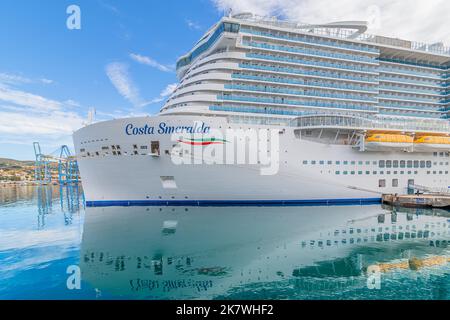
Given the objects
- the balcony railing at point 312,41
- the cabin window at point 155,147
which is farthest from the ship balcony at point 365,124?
the cabin window at point 155,147

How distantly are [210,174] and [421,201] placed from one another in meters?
16.2

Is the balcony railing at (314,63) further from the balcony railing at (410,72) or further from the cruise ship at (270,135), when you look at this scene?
the balcony railing at (410,72)

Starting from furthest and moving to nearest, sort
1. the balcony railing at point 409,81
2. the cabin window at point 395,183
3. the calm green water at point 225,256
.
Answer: the balcony railing at point 409,81 → the cabin window at point 395,183 → the calm green water at point 225,256

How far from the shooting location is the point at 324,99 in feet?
70.4

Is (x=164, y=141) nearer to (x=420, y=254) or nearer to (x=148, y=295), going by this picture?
(x=148, y=295)

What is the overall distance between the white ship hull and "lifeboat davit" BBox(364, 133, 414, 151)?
924mm

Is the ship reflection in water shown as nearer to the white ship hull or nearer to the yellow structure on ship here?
the white ship hull

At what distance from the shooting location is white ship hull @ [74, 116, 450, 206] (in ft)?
55.6

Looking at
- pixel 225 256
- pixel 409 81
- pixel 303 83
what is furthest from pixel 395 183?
pixel 225 256

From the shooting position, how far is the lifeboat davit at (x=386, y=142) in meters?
18.9

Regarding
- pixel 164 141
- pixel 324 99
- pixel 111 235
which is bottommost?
pixel 111 235

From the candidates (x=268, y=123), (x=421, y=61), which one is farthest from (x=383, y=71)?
(x=268, y=123)

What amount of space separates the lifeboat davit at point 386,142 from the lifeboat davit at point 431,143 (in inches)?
41.9
